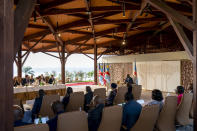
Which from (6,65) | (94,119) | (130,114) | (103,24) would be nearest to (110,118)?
(94,119)

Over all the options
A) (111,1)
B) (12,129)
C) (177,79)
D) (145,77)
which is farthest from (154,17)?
(12,129)

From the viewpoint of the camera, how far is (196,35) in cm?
418

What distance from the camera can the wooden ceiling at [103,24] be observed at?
7160 millimetres

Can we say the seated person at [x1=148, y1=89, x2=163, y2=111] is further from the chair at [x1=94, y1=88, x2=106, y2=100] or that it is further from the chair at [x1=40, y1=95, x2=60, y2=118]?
the chair at [x1=40, y1=95, x2=60, y2=118]

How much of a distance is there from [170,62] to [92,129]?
32.3ft

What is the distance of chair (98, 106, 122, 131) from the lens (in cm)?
315

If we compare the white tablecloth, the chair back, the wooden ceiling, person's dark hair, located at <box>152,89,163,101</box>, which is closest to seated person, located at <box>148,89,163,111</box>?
person's dark hair, located at <box>152,89,163,101</box>

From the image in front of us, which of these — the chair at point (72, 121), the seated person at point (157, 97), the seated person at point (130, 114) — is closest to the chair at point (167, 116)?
the seated person at point (157, 97)

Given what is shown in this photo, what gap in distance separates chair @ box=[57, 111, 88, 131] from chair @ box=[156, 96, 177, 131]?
6.00 ft

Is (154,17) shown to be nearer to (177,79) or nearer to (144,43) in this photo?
(177,79)

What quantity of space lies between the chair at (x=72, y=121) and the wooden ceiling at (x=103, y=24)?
4.47m

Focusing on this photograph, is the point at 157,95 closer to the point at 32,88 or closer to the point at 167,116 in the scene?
the point at 167,116

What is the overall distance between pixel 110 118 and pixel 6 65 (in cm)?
191

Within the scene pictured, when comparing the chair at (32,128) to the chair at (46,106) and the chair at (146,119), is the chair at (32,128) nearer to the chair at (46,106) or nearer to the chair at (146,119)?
the chair at (146,119)
